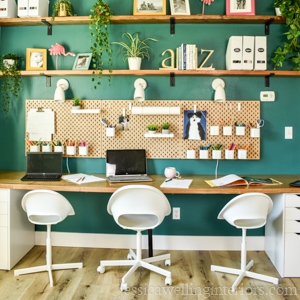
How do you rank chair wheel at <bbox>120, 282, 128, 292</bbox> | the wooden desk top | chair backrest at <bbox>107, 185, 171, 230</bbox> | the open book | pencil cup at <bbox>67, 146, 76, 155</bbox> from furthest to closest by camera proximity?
pencil cup at <bbox>67, 146, 76, 155</bbox> → the open book → the wooden desk top → chair wheel at <bbox>120, 282, 128, 292</bbox> → chair backrest at <bbox>107, 185, 171, 230</bbox>

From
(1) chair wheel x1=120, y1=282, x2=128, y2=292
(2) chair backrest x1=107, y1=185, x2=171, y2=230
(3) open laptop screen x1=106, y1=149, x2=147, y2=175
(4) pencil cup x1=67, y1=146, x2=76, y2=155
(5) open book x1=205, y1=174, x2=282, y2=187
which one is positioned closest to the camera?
(2) chair backrest x1=107, y1=185, x2=171, y2=230

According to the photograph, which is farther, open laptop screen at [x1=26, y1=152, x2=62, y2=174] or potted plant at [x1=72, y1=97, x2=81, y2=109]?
potted plant at [x1=72, y1=97, x2=81, y2=109]

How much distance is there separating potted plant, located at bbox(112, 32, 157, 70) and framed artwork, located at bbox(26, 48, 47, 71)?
0.71 meters

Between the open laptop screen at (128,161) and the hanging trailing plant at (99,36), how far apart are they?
64 centimetres

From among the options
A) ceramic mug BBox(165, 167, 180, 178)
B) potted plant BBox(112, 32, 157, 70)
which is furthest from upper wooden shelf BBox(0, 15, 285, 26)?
ceramic mug BBox(165, 167, 180, 178)

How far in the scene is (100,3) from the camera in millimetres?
2961

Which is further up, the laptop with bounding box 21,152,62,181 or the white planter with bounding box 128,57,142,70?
the white planter with bounding box 128,57,142,70

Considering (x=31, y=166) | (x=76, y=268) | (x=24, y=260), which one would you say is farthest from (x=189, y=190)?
(x=24, y=260)

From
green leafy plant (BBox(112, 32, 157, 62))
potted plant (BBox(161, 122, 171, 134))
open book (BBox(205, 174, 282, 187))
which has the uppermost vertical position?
green leafy plant (BBox(112, 32, 157, 62))

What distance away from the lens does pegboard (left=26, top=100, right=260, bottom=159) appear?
126 inches

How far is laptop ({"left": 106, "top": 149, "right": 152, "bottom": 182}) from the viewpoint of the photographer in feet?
10.1

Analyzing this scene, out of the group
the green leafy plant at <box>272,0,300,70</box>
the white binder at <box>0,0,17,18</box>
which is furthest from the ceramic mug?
the white binder at <box>0,0,17,18</box>

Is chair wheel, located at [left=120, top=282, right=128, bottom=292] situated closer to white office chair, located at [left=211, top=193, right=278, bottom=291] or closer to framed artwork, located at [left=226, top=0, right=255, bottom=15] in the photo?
white office chair, located at [left=211, top=193, right=278, bottom=291]

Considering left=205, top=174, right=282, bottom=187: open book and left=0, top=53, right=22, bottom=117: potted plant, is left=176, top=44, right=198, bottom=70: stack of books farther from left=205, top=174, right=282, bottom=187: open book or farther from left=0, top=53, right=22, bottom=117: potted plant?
left=0, top=53, right=22, bottom=117: potted plant
